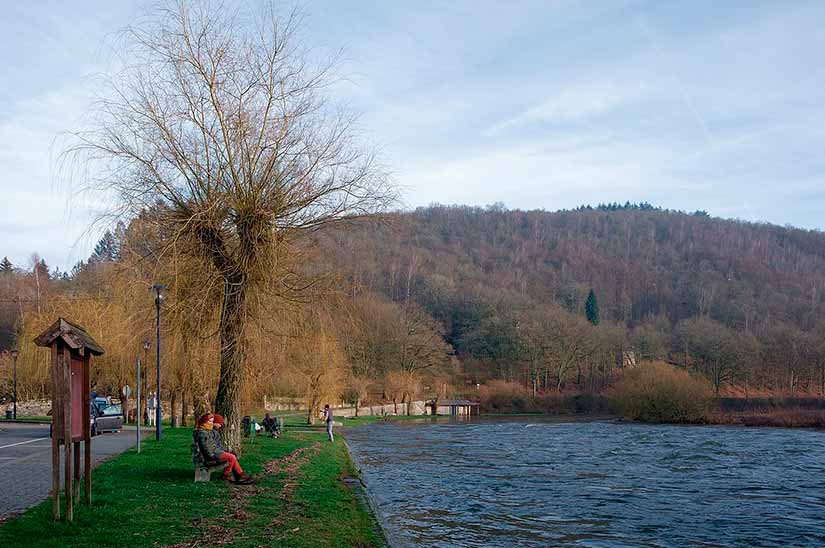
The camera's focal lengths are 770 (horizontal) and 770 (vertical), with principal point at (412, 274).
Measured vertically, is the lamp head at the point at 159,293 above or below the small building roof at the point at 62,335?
above

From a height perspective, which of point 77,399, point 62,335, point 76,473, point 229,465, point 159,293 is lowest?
point 229,465

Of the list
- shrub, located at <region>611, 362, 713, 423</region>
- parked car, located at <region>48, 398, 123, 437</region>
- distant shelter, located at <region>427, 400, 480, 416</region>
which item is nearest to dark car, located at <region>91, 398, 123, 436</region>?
parked car, located at <region>48, 398, 123, 437</region>

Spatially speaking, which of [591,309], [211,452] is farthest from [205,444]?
[591,309]

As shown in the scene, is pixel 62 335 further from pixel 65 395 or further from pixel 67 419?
pixel 67 419

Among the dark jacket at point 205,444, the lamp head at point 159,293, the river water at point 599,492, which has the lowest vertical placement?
the river water at point 599,492

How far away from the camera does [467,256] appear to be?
156875mm

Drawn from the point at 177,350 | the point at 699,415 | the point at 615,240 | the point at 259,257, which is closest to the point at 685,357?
the point at 699,415

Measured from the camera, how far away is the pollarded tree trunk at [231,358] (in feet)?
56.9

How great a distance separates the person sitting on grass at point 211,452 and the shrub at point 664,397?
46742mm

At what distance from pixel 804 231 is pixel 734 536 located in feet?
630

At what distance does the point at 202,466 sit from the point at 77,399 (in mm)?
3863

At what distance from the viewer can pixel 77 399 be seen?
10.8m

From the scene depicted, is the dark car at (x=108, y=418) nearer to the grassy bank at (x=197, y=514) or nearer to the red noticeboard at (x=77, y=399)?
the grassy bank at (x=197, y=514)

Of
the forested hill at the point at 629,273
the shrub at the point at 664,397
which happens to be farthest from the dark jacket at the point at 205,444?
the forested hill at the point at 629,273
